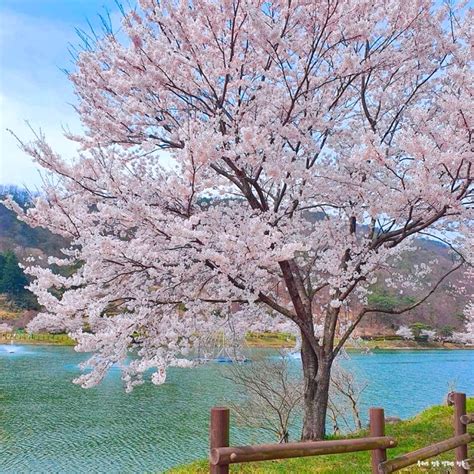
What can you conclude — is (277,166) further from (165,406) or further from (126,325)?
(165,406)

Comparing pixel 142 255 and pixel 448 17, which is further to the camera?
pixel 448 17

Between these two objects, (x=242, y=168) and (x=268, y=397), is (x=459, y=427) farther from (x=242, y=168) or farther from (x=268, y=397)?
(x=268, y=397)

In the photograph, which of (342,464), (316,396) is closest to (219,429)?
(342,464)

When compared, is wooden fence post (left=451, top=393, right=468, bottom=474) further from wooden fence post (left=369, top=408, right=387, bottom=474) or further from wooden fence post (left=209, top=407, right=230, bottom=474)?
wooden fence post (left=209, top=407, right=230, bottom=474)

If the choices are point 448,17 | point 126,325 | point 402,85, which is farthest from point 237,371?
point 448,17

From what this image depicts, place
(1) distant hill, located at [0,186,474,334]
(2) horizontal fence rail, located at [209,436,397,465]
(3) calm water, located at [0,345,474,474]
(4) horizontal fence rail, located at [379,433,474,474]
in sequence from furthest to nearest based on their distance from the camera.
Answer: (3) calm water, located at [0,345,474,474] < (1) distant hill, located at [0,186,474,334] < (4) horizontal fence rail, located at [379,433,474,474] < (2) horizontal fence rail, located at [209,436,397,465]

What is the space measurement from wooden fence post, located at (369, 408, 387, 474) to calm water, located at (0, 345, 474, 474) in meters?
7.35

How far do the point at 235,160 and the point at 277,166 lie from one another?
0.68 m

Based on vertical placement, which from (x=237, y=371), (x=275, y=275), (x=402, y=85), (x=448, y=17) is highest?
(x=448, y=17)

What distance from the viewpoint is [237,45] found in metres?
6.01

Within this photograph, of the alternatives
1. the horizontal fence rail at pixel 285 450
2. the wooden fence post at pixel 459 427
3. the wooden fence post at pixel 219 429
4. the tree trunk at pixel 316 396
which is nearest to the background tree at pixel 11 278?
the tree trunk at pixel 316 396

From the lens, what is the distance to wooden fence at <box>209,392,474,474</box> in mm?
2738

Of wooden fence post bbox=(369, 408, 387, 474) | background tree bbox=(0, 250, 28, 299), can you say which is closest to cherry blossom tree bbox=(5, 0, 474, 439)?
wooden fence post bbox=(369, 408, 387, 474)

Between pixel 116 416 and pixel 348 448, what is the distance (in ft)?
40.9
